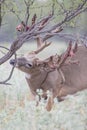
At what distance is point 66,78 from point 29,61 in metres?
0.58

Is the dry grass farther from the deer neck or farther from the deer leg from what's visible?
the deer neck

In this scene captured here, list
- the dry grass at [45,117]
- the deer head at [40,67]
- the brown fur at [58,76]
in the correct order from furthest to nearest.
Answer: the brown fur at [58,76] < the deer head at [40,67] < the dry grass at [45,117]

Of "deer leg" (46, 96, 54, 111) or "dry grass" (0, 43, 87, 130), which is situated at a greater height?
"dry grass" (0, 43, 87, 130)

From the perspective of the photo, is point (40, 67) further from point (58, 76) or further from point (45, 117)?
point (45, 117)

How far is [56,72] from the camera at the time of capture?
369cm

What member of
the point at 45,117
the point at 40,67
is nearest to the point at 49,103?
the point at 40,67

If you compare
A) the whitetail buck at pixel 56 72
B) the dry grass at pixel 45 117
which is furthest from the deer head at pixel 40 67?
the dry grass at pixel 45 117

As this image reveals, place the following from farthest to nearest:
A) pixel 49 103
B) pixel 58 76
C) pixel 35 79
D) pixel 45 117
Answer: pixel 58 76, pixel 35 79, pixel 49 103, pixel 45 117

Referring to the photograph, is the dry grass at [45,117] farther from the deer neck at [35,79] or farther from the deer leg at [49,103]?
the deer neck at [35,79]

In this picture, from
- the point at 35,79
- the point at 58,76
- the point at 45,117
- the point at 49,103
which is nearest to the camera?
the point at 45,117

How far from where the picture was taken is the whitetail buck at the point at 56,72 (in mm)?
3408

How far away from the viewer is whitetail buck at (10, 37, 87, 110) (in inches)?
134

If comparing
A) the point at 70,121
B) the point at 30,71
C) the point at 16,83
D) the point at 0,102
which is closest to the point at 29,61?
the point at 30,71

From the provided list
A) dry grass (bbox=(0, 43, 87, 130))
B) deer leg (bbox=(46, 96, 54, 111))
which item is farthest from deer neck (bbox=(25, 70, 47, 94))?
dry grass (bbox=(0, 43, 87, 130))
